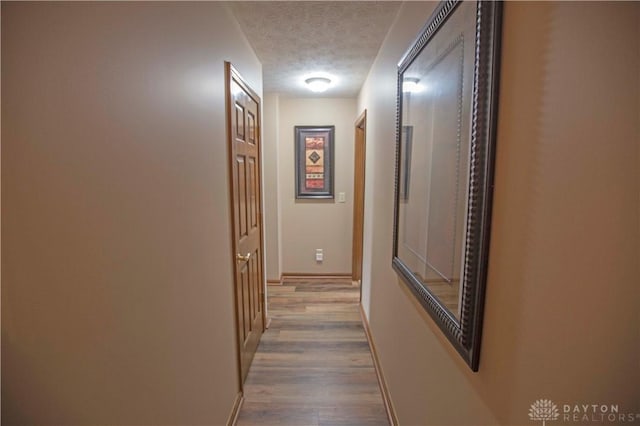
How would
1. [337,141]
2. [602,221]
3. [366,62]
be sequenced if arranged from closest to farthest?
[602,221] < [366,62] < [337,141]

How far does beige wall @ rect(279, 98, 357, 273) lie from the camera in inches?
156

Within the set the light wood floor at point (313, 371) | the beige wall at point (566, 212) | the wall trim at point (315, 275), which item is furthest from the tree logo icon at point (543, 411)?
the wall trim at point (315, 275)

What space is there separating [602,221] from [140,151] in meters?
1.12

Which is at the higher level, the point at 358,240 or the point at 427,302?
the point at 427,302

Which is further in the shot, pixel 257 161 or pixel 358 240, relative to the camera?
pixel 358 240

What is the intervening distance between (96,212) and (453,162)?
980 millimetres

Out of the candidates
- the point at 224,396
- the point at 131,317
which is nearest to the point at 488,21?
the point at 131,317

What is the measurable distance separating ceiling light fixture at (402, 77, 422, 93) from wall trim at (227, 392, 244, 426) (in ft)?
6.52

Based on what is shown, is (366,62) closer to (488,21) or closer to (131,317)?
(488,21)

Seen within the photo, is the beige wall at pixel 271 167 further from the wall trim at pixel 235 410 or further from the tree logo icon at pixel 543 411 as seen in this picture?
the tree logo icon at pixel 543 411

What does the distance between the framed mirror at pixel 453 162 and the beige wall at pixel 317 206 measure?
257 centimetres

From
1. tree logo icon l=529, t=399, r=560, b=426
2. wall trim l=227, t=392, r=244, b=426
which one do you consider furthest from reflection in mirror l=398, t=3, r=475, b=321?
wall trim l=227, t=392, r=244, b=426

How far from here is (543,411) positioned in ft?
2.09

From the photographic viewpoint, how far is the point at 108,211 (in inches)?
30.5
